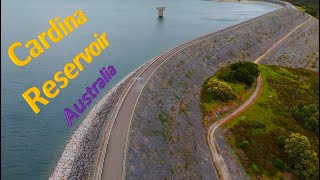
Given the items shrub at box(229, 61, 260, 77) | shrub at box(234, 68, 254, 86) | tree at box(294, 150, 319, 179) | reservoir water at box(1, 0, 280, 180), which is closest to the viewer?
reservoir water at box(1, 0, 280, 180)

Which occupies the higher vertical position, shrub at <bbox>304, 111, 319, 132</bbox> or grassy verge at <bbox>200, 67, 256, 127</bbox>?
grassy verge at <bbox>200, 67, 256, 127</bbox>

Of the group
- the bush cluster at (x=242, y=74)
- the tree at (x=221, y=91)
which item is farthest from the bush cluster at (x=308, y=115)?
the tree at (x=221, y=91)

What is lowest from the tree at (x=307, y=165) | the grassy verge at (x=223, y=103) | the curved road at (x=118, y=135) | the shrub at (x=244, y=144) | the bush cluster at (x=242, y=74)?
the tree at (x=307, y=165)

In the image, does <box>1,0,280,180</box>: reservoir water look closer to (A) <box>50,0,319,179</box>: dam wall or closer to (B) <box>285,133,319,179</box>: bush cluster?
(A) <box>50,0,319,179</box>: dam wall

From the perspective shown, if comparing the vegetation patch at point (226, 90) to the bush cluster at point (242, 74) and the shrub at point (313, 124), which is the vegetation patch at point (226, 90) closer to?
the bush cluster at point (242, 74)

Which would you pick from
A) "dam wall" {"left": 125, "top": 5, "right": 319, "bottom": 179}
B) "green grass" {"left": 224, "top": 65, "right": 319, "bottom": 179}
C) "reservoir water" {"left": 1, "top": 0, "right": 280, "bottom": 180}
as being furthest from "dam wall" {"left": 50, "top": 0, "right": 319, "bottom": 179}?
"reservoir water" {"left": 1, "top": 0, "right": 280, "bottom": 180}

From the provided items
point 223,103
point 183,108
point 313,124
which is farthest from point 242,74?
point 183,108
